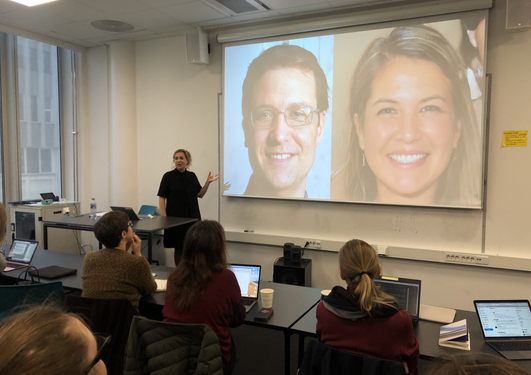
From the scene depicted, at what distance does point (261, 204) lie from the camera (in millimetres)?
4477

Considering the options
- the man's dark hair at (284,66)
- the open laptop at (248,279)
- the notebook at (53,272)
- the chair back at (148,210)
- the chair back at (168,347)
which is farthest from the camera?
the chair back at (148,210)

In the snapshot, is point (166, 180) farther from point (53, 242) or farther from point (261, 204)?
point (53, 242)

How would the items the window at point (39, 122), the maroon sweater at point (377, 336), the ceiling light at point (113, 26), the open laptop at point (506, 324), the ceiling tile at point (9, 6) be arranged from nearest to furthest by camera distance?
the maroon sweater at point (377, 336) → the open laptop at point (506, 324) → the ceiling tile at point (9, 6) → the ceiling light at point (113, 26) → the window at point (39, 122)

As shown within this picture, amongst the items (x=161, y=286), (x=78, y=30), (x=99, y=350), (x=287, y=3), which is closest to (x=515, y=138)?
(x=287, y=3)

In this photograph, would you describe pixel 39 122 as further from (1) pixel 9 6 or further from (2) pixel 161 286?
(2) pixel 161 286

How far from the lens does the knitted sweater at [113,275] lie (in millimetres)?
2088

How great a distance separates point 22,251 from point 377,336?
2.80 m

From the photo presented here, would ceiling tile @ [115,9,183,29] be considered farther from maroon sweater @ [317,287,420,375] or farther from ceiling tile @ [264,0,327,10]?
maroon sweater @ [317,287,420,375]

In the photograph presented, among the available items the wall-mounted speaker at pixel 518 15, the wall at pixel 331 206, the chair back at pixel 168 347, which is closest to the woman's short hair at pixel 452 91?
the wall at pixel 331 206

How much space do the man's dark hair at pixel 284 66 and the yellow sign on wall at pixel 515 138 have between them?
66.0 inches

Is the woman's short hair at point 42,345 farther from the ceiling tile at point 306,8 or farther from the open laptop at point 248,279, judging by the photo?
the ceiling tile at point 306,8

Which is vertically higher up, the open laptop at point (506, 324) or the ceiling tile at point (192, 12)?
the ceiling tile at point (192, 12)

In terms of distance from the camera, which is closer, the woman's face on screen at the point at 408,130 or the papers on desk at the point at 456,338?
the papers on desk at the point at 456,338

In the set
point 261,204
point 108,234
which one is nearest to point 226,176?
point 261,204
